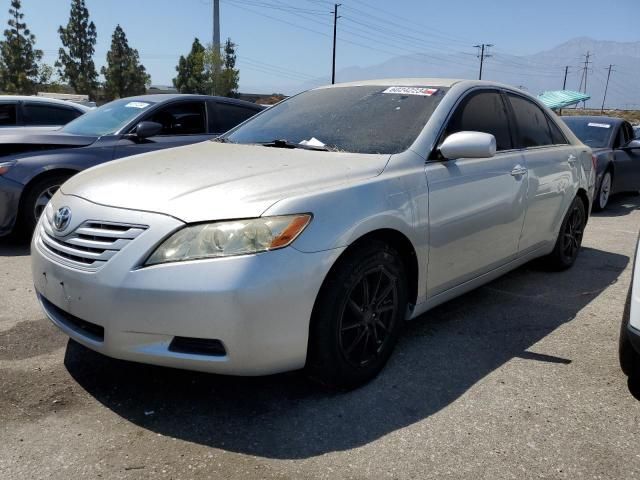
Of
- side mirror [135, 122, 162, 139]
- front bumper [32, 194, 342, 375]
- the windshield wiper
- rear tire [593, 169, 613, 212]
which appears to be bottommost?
rear tire [593, 169, 613, 212]

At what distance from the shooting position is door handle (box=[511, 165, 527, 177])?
3772mm

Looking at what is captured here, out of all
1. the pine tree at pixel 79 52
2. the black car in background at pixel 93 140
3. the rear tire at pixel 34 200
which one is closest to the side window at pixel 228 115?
the black car in background at pixel 93 140

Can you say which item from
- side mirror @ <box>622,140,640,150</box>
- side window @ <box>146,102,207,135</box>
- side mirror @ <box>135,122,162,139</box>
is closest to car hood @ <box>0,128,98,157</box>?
side mirror @ <box>135,122,162,139</box>

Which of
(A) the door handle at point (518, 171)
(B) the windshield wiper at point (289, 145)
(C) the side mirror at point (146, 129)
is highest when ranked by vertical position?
(B) the windshield wiper at point (289, 145)

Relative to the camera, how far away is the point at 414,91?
3.54m

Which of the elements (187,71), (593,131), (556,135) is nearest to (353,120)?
(556,135)

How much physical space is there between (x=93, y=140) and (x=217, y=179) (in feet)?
12.1

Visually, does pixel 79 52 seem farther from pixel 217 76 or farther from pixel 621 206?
pixel 621 206

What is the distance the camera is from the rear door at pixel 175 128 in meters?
5.78

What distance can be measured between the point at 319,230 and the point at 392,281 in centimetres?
65

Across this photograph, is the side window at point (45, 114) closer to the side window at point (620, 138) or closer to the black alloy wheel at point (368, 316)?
the black alloy wheel at point (368, 316)

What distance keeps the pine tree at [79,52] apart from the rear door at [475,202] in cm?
6109

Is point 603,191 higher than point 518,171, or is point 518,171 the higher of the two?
point 518,171

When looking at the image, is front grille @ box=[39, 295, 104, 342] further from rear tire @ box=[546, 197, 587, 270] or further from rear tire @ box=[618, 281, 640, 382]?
rear tire @ box=[546, 197, 587, 270]
